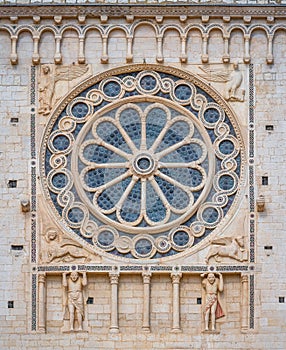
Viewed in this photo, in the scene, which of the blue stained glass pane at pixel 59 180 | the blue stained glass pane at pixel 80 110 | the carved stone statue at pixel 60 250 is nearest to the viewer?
the carved stone statue at pixel 60 250

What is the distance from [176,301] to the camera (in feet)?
94.6

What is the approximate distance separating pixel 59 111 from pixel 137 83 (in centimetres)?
119

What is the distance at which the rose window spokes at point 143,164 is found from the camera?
29281mm

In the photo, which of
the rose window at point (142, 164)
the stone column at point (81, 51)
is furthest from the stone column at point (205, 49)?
the stone column at point (81, 51)

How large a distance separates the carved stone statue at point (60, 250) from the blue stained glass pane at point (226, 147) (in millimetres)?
2466

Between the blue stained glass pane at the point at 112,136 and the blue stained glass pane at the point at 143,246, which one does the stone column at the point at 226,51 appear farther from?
the blue stained glass pane at the point at 143,246

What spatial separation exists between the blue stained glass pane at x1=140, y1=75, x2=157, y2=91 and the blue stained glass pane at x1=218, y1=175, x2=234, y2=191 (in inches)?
65.4

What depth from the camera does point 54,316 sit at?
29.0m

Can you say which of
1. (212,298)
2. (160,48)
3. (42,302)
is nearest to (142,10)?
(160,48)

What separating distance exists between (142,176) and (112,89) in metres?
1.36

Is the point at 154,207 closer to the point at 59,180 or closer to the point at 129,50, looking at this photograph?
the point at 59,180

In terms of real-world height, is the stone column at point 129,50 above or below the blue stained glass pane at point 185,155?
above

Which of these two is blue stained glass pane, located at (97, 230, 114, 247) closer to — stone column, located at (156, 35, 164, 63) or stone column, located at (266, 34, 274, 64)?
stone column, located at (156, 35, 164, 63)

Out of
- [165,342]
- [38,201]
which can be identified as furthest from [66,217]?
[165,342]
